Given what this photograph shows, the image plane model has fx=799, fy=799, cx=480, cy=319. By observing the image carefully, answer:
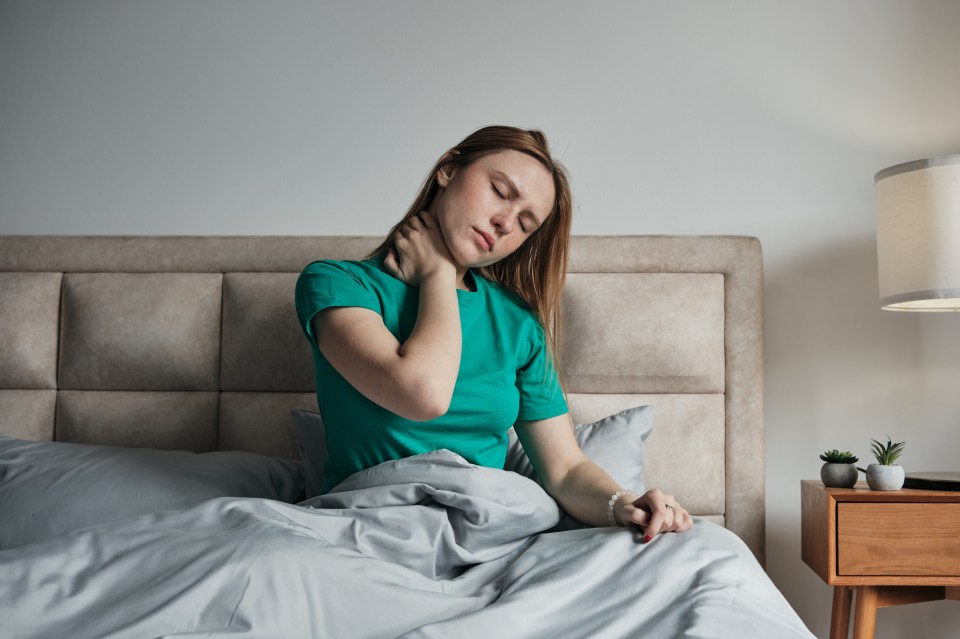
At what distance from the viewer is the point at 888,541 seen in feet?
5.66

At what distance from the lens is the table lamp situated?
5.82 ft

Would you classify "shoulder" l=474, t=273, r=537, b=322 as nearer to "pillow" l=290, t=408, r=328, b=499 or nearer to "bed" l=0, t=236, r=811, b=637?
"bed" l=0, t=236, r=811, b=637

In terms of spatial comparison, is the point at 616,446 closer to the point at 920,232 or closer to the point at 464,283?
the point at 464,283

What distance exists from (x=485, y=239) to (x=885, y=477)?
1.05 m

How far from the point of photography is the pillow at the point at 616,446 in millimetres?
1712

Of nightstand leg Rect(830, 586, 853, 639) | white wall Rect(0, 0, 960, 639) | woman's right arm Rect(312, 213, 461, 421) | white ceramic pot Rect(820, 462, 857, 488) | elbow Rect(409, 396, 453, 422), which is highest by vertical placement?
white wall Rect(0, 0, 960, 639)

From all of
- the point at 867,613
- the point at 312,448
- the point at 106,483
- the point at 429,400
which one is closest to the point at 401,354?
the point at 429,400

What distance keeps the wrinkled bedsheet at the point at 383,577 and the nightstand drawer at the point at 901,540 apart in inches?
28.1

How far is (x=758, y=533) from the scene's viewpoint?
2.00m

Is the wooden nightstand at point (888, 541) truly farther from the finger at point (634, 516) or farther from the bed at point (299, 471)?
the finger at point (634, 516)

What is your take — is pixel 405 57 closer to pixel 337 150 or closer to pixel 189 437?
pixel 337 150

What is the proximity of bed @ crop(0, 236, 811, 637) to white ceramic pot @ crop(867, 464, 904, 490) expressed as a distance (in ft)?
0.96

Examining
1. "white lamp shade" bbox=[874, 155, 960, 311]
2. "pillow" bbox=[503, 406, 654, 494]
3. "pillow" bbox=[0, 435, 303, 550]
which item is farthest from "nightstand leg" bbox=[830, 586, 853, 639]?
"pillow" bbox=[0, 435, 303, 550]

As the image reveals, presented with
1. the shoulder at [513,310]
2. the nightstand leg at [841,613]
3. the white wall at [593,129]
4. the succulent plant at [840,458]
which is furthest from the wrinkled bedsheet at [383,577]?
the white wall at [593,129]
